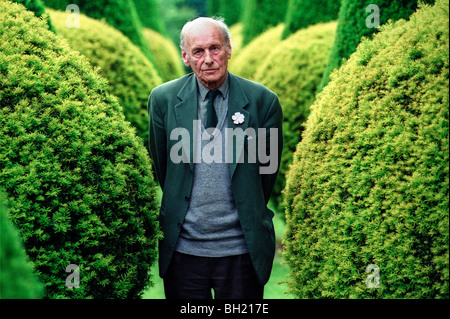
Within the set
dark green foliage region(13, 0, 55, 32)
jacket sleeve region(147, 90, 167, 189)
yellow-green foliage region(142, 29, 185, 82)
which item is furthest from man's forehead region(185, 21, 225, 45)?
yellow-green foliage region(142, 29, 185, 82)

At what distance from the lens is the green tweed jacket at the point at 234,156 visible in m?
2.95

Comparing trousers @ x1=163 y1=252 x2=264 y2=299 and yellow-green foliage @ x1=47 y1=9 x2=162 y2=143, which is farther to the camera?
yellow-green foliage @ x1=47 y1=9 x2=162 y2=143

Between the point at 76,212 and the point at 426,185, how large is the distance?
1966 millimetres

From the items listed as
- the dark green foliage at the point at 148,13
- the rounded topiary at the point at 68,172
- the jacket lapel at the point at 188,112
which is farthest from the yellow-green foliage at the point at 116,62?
the dark green foliage at the point at 148,13

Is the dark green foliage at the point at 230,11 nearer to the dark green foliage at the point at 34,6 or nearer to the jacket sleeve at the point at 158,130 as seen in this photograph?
the dark green foliage at the point at 34,6

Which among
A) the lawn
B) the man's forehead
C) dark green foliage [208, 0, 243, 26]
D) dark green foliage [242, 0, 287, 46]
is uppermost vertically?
dark green foliage [208, 0, 243, 26]

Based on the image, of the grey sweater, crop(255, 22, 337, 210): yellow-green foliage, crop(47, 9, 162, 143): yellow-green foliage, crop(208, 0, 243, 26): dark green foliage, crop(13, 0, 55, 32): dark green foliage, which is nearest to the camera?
the grey sweater

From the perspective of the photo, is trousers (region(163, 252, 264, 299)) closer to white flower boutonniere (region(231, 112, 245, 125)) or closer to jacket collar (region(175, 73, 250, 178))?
jacket collar (region(175, 73, 250, 178))

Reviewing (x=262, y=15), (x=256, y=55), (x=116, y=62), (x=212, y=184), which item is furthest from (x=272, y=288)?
(x=262, y=15)

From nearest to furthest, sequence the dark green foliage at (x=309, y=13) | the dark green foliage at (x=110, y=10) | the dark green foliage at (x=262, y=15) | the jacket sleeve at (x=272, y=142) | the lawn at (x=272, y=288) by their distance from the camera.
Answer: the jacket sleeve at (x=272, y=142)
the lawn at (x=272, y=288)
the dark green foliage at (x=110, y=10)
the dark green foliage at (x=309, y=13)
the dark green foliage at (x=262, y=15)

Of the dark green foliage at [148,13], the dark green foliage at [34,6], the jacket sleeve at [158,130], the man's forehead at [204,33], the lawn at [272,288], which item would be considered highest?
the dark green foliage at [148,13]

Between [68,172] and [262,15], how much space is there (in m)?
9.81

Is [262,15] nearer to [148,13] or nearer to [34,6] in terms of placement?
[148,13]

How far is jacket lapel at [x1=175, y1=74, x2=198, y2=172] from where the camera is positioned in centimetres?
297
